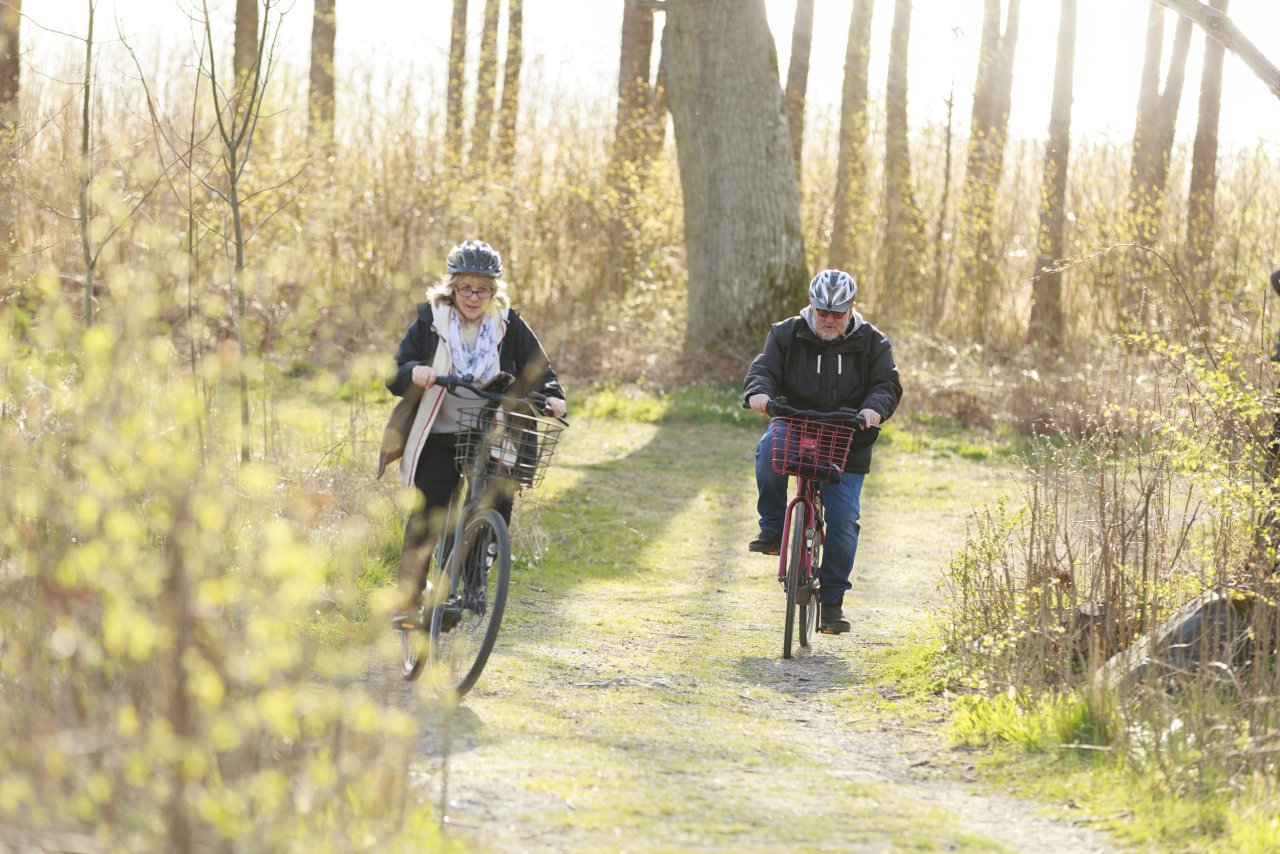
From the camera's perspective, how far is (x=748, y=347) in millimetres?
16312

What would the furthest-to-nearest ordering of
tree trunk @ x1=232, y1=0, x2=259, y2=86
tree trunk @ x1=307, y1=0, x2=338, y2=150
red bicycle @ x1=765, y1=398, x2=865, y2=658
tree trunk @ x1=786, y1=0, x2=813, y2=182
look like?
tree trunk @ x1=786, y1=0, x2=813, y2=182 → tree trunk @ x1=232, y1=0, x2=259, y2=86 → tree trunk @ x1=307, y1=0, x2=338, y2=150 → red bicycle @ x1=765, y1=398, x2=865, y2=658

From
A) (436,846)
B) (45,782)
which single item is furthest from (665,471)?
(45,782)

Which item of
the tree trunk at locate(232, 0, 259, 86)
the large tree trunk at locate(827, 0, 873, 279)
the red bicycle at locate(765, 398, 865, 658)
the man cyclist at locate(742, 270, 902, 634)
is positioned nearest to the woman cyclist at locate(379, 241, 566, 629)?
the red bicycle at locate(765, 398, 865, 658)

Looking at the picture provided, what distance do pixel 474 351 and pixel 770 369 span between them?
1.79 meters

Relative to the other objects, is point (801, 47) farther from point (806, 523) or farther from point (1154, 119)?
point (806, 523)

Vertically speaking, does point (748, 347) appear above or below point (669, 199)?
below

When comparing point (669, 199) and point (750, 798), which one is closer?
point (750, 798)

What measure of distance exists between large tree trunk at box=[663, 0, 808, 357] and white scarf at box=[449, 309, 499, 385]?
10.3 m

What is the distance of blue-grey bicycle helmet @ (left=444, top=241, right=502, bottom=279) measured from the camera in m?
5.73

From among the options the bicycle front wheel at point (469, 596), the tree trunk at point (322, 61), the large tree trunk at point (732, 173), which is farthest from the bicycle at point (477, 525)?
the tree trunk at point (322, 61)

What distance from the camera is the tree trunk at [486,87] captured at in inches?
733

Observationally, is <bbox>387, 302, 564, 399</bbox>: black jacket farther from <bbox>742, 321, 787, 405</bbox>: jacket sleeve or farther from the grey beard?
the grey beard

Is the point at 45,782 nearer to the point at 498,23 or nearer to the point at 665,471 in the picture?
the point at 665,471

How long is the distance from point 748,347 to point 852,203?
3.03 m
